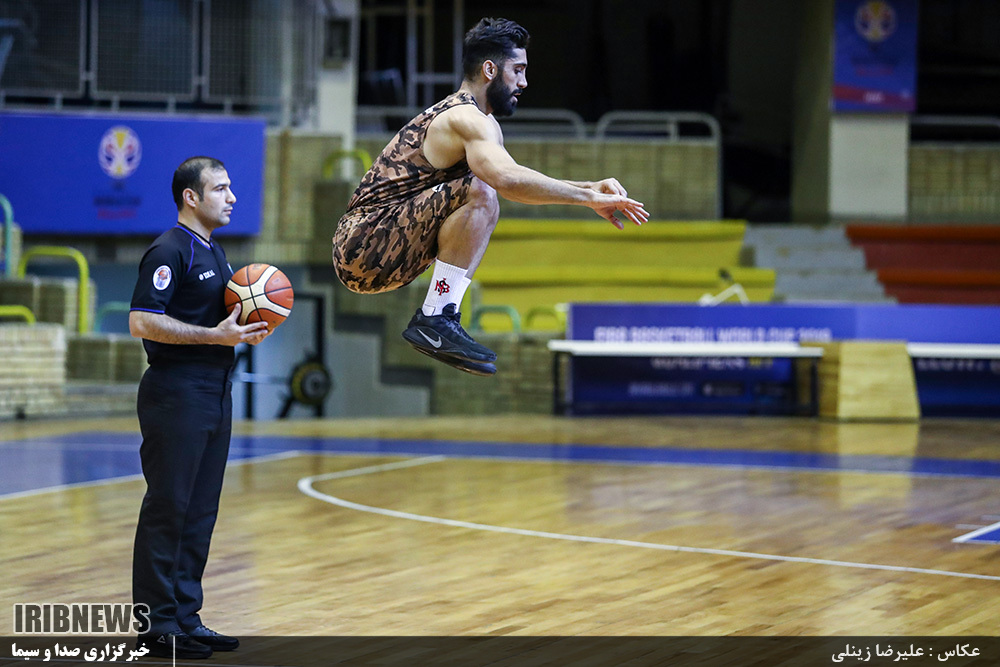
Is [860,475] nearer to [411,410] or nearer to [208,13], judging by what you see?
[411,410]

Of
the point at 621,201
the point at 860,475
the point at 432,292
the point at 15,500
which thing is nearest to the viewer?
the point at 621,201

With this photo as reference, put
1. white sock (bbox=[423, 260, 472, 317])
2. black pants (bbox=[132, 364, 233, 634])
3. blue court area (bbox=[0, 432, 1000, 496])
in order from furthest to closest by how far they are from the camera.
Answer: blue court area (bbox=[0, 432, 1000, 496]) < white sock (bbox=[423, 260, 472, 317]) < black pants (bbox=[132, 364, 233, 634])

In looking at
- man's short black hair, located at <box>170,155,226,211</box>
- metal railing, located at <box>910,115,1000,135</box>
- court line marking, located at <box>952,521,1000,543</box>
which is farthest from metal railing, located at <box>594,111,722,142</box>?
man's short black hair, located at <box>170,155,226,211</box>

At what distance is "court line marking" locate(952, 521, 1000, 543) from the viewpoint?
715 centimetres

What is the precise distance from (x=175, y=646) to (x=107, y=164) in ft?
35.5

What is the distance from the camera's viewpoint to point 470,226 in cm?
473

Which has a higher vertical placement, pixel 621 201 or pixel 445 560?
pixel 621 201

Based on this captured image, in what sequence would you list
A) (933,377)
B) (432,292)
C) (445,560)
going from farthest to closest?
1. (933,377)
2. (445,560)
3. (432,292)

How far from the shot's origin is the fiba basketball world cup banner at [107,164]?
46.7 feet

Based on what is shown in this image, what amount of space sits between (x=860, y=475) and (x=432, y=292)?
5.62m

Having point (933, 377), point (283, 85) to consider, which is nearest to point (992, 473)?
point (933, 377)

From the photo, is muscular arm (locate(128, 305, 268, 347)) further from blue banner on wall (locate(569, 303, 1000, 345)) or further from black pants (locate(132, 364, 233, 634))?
blue banner on wall (locate(569, 303, 1000, 345))

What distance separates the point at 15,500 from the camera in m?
8.07

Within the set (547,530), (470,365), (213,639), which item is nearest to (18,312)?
(547,530)
